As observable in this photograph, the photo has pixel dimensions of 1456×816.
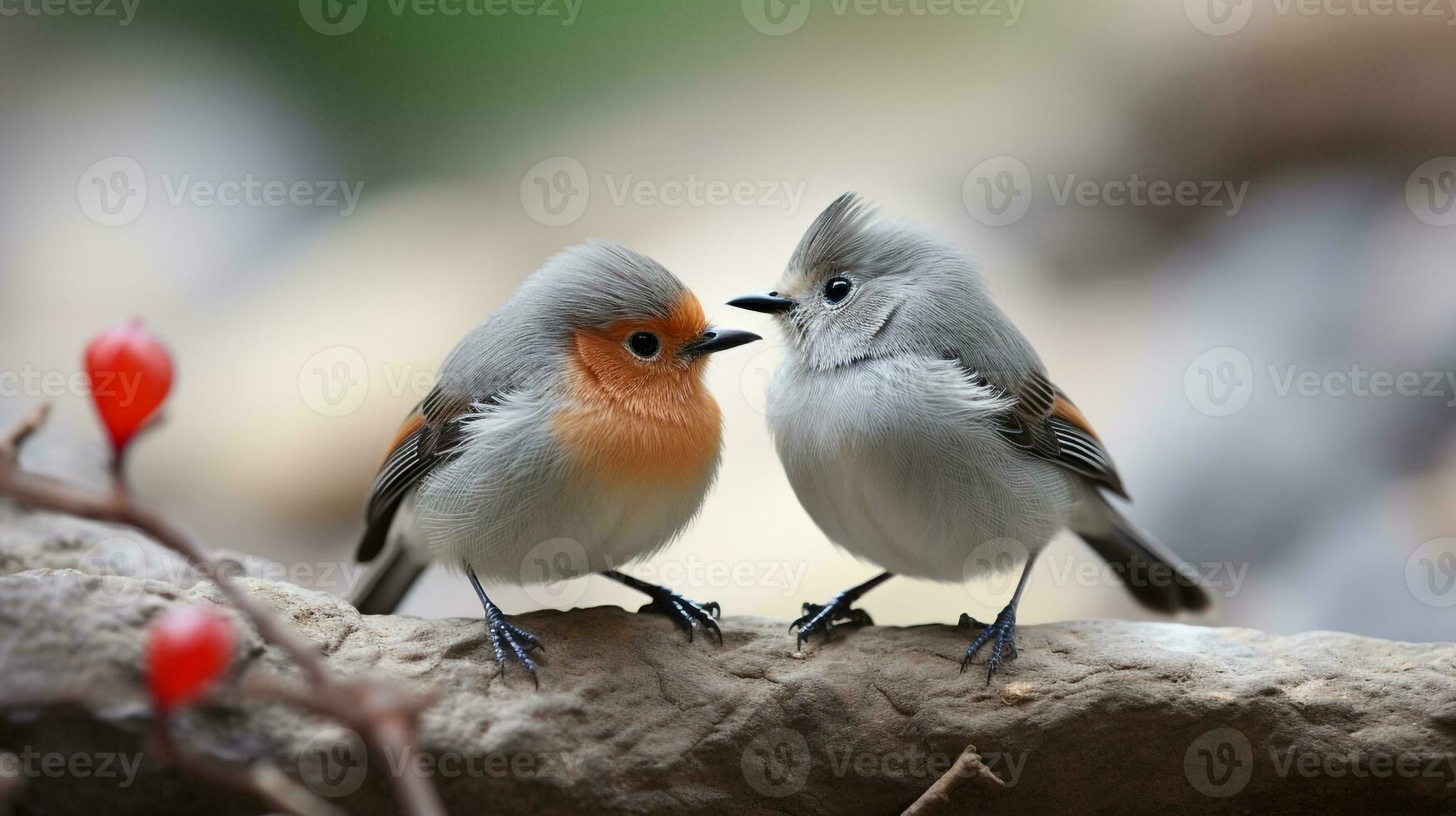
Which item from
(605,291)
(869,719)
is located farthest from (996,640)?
(605,291)

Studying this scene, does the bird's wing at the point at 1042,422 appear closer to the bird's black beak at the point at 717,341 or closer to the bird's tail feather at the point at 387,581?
the bird's black beak at the point at 717,341

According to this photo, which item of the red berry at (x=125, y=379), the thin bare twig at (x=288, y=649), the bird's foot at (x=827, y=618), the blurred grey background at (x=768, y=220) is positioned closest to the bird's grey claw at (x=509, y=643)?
the bird's foot at (x=827, y=618)

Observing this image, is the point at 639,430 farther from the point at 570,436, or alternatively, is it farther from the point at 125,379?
the point at 125,379

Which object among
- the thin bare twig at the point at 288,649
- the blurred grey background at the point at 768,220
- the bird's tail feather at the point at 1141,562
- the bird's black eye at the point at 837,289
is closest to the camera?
the thin bare twig at the point at 288,649

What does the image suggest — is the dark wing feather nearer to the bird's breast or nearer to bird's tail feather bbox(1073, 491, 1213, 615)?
the bird's breast

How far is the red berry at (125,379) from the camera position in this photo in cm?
123

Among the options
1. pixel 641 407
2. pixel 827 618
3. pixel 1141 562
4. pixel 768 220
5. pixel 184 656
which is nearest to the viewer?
pixel 184 656

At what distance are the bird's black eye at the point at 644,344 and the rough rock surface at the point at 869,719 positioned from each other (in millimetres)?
585

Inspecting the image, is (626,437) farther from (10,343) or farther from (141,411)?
(10,343)

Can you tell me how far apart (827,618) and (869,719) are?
35cm

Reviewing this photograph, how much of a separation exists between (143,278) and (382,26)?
52.7 inches

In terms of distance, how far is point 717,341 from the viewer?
7.84 feet

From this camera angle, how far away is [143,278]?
4.09 meters

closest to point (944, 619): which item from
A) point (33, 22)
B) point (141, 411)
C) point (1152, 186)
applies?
point (1152, 186)
